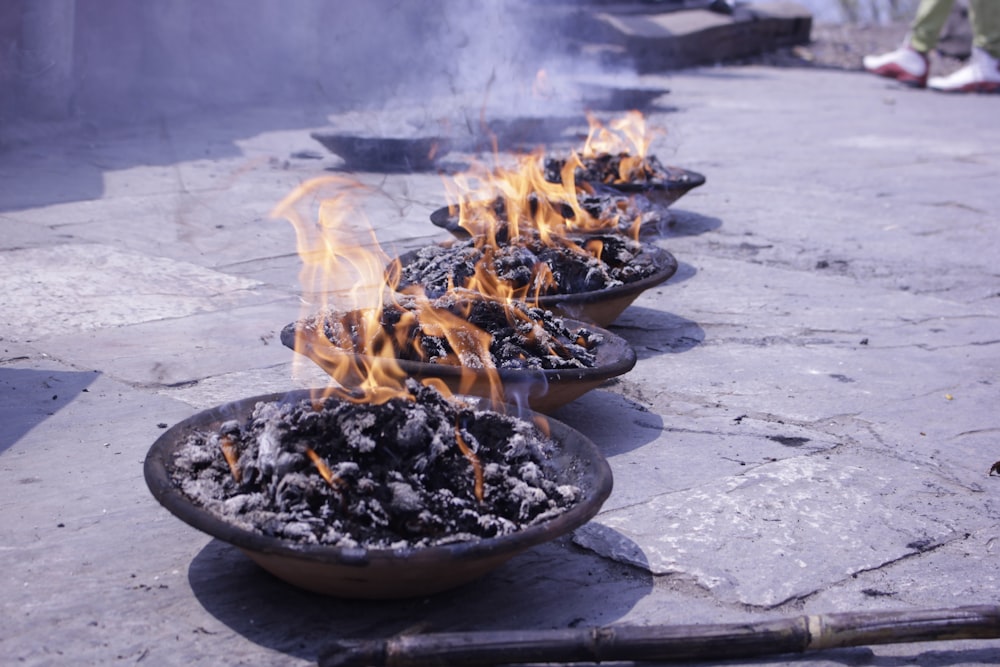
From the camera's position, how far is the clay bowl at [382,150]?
7.39 metres

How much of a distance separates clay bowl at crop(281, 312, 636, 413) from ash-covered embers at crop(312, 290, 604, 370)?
0.06 m

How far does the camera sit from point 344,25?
1215 centimetres

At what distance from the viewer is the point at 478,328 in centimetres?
329

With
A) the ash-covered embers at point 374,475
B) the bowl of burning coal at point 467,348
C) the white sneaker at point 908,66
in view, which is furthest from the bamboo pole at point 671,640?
the white sneaker at point 908,66

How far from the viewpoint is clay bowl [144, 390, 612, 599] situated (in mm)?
2076

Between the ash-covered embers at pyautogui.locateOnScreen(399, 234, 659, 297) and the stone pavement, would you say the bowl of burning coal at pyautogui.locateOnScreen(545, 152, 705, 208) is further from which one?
the ash-covered embers at pyautogui.locateOnScreen(399, 234, 659, 297)

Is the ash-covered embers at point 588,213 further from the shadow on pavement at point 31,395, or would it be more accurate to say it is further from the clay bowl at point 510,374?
the shadow on pavement at point 31,395

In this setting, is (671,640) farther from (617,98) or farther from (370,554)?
(617,98)

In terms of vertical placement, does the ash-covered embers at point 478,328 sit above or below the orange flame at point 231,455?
above

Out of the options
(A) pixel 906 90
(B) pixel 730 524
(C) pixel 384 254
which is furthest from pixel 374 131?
(A) pixel 906 90

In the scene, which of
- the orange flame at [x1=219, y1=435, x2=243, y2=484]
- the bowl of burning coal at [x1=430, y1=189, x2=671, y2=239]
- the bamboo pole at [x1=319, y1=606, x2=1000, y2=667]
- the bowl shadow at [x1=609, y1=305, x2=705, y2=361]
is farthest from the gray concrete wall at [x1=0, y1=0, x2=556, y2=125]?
the bamboo pole at [x1=319, y1=606, x2=1000, y2=667]

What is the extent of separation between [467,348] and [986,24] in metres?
11.6

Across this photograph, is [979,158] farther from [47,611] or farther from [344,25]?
[47,611]

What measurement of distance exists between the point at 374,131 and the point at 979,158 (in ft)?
15.9
